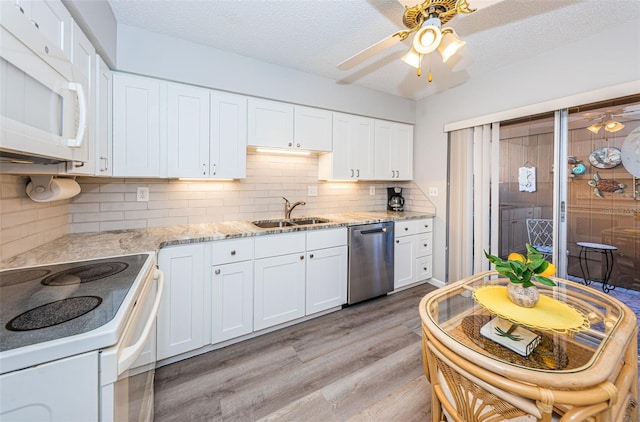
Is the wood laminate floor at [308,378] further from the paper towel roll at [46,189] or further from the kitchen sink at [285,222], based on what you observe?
the paper towel roll at [46,189]

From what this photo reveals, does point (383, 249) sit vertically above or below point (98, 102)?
below

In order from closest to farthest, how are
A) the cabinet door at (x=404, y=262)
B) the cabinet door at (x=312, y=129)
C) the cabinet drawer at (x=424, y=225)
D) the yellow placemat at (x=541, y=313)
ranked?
1. the yellow placemat at (x=541, y=313)
2. the cabinet door at (x=312, y=129)
3. the cabinet door at (x=404, y=262)
4. the cabinet drawer at (x=424, y=225)

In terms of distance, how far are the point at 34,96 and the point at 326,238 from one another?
2069 mm

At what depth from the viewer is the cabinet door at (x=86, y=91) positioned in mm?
1340

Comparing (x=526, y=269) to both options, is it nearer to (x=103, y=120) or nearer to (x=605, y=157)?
(x=605, y=157)

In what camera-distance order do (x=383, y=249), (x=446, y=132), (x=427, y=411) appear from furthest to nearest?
1. (x=446, y=132)
2. (x=383, y=249)
3. (x=427, y=411)

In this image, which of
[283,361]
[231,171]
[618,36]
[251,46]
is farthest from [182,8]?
[618,36]

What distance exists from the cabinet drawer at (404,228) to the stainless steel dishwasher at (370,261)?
0.13 meters

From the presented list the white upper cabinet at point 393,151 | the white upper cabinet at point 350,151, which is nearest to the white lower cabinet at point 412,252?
the white upper cabinet at point 393,151

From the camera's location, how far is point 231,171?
92.4 inches

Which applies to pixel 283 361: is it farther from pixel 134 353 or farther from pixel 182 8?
pixel 182 8

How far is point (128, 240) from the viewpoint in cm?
182

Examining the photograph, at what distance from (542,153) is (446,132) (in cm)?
104

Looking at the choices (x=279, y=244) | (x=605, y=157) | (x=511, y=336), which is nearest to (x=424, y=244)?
(x=605, y=157)
